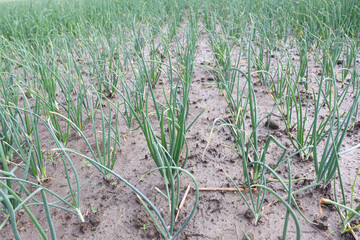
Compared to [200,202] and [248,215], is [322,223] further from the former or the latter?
[200,202]

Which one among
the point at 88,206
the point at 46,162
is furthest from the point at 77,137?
the point at 88,206

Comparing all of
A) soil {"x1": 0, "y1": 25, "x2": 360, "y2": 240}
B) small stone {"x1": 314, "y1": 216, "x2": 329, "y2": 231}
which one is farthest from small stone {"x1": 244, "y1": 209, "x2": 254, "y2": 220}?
small stone {"x1": 314, "y1": 216, "x2": 329, "y2": 231}

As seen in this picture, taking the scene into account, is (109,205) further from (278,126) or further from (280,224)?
(278,126)

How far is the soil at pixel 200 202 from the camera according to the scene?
1.06 m

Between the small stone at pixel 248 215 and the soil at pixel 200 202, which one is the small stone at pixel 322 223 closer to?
the soil at pixel 200 202

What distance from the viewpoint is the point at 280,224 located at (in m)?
1.06

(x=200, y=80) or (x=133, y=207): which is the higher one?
(x=200, y=80)

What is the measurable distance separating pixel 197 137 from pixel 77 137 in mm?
729

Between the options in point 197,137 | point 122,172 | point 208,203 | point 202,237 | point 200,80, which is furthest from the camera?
point 200,80

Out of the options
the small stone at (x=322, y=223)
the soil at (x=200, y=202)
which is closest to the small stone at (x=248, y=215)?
the soil at (x=200, y=202)

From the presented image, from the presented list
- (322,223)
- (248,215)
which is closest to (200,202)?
(248,215)

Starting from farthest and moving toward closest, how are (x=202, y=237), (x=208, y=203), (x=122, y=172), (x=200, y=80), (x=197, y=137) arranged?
1. (x=200, y=80)
2. (x=197, y=137)
3. (x=122, y=172)
4. (x=208, y=203)
5. (x=202, y=237)

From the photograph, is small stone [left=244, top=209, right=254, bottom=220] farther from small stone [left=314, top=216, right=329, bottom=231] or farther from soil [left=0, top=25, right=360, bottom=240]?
small stone [left=314, top=216, right=329, bottom=231]

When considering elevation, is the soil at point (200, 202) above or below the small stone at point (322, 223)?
below
